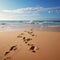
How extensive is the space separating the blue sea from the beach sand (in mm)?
69

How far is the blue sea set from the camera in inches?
70.5

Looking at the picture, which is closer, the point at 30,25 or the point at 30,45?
the point at 30,45

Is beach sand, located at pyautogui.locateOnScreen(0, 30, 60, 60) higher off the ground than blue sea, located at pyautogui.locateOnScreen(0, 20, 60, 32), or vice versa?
blue sea, located at pyautogui.locateOnScreen(0, 20, 60, 32)

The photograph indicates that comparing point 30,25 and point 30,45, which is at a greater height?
point 30,25

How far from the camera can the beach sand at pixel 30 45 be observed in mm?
1549

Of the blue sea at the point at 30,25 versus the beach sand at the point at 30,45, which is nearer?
the beach sand at the point at 30,45

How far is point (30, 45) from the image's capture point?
1666 mm

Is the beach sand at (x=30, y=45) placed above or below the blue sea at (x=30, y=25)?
below

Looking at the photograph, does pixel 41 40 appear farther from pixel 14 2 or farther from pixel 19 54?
pixel 14 2

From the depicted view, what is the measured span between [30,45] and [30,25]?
320mm

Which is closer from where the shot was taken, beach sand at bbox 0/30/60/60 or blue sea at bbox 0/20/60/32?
beach sand at bbox 0/30/60/60

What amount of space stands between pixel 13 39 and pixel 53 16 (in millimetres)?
572

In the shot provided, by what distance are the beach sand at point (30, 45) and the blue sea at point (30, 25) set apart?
7 cm

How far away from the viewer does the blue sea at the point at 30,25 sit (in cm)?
179
